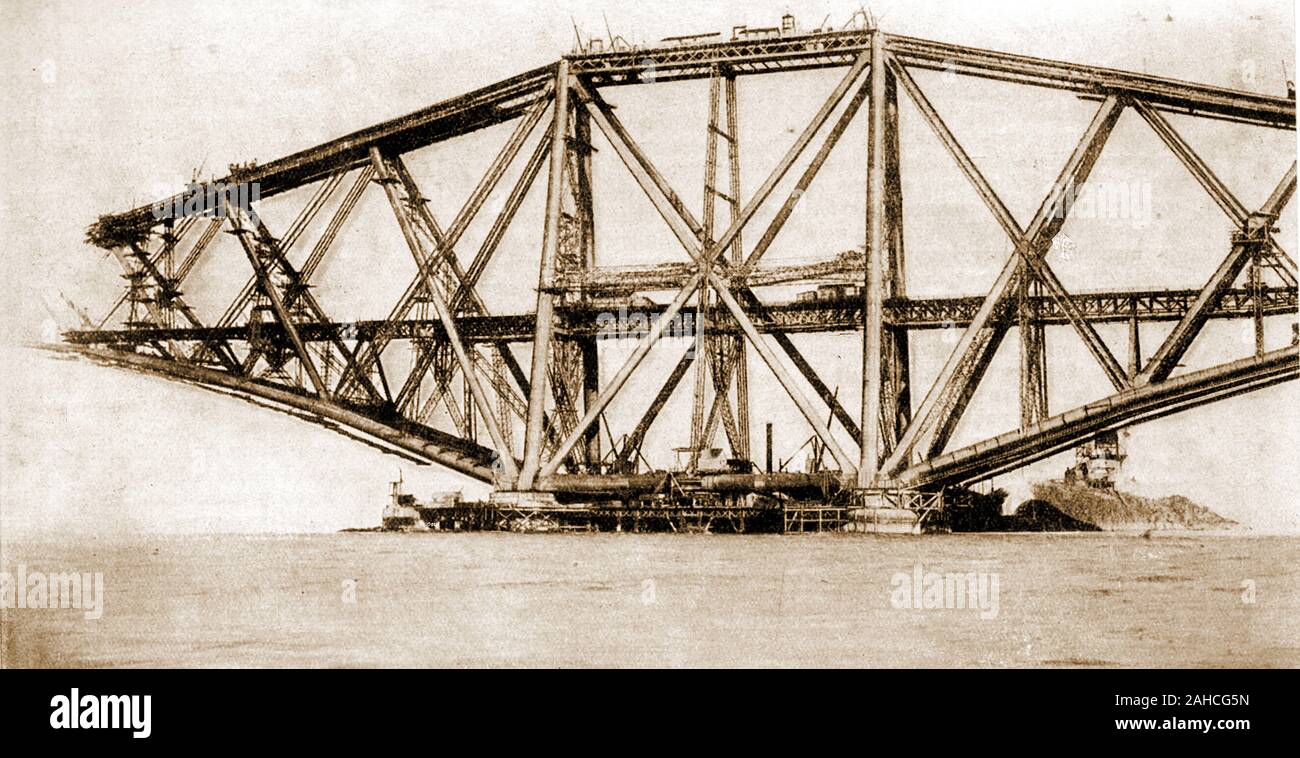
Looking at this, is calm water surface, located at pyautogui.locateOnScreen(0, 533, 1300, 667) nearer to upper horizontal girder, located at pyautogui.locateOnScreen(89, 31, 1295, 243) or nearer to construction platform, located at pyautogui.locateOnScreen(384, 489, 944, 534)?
construction platform, located at pyautogui.locateOnScreen(384, 489, 944, 534)

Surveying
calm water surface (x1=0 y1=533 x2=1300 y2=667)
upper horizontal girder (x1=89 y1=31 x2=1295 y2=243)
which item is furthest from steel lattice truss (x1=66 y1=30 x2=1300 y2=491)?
calm water surface (x1=0 y1=533 x2=1300 y2=667)

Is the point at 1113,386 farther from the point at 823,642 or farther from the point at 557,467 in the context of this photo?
the point at 823,642

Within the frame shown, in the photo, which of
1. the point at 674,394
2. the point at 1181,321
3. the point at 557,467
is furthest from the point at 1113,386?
the point at 557,467

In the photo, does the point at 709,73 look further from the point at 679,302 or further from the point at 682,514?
the point at 682,514

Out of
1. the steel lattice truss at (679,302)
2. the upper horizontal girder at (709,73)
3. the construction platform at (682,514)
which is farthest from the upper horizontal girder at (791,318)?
the construction platform at (682,514)

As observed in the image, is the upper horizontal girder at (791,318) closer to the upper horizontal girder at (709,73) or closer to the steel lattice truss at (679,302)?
the steel lattice truss at (679,302)

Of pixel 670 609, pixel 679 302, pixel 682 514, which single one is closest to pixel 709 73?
pixel 679 302
